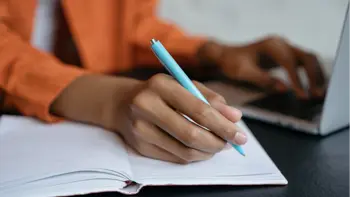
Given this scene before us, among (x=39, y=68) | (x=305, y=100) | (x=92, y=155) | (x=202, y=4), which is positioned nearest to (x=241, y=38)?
(x=202, y=4)

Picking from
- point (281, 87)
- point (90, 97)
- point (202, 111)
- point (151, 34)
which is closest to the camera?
point (202, 111)

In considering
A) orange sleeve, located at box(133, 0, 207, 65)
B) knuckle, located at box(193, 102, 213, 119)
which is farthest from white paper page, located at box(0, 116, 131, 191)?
orange sleeve, located at box(133, 0, 207, 65)

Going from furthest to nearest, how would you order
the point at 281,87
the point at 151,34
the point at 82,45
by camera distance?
the point at 151,34 < the point at 82,45 < the point at 281,87

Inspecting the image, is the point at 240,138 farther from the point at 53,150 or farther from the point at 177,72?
the point at 53,150

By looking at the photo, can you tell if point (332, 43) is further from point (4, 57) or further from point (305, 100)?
point (4, 57)

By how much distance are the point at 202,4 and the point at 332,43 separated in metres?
0.75

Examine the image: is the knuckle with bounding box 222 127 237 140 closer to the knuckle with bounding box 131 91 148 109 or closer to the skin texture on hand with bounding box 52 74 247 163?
the skin texture on hand with bounding box 52 74 247 163

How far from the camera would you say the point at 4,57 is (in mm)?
713

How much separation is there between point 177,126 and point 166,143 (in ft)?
0.11

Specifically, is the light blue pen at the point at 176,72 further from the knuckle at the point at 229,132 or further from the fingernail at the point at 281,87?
the fingernail at the point at 281,87

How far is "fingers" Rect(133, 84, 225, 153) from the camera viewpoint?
0.53 metres

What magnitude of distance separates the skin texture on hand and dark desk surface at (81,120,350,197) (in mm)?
49

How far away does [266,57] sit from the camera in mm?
843

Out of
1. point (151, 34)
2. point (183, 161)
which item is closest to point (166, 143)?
point (183, 161)
